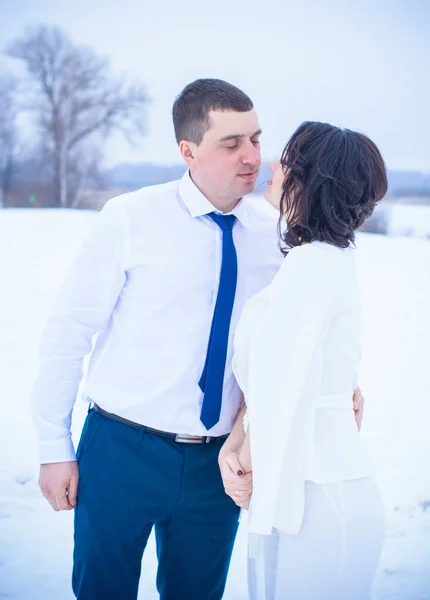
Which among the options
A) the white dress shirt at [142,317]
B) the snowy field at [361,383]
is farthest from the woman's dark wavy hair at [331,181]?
the snowy field at [361,383]

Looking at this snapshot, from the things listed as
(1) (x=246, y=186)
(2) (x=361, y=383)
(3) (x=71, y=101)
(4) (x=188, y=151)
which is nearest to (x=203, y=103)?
(4) (x=188, y=151)

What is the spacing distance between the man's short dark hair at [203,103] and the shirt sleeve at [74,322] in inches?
10.7

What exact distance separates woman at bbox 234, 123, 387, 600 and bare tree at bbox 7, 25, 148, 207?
1845 millimetres

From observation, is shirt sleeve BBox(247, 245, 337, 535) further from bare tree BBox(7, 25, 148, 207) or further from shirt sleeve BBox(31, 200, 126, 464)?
bare tree BBox(7, 25, 148, 207)

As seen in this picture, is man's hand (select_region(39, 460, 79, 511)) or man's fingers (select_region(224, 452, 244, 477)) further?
man's hand (select_region(39, 460, 79, 511))

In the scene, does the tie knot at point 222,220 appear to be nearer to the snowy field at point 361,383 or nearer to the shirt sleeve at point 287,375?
the shirt sleeve at point 287,375

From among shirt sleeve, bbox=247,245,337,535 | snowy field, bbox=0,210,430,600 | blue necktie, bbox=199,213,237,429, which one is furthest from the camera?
snowy field, bbox=0,210,430,600

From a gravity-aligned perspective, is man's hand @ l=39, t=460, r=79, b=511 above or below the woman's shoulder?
below

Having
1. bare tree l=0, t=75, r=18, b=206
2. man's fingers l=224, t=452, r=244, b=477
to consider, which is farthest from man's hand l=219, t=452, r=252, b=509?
bare tree l=0, t=75, r=18, b=206

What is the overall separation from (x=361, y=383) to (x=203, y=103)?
1.97 metres

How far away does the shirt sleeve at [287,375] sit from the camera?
1.14m

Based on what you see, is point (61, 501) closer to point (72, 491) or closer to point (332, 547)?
point (72, 491)

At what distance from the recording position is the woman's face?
132 centimetres

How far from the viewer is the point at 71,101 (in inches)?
113
